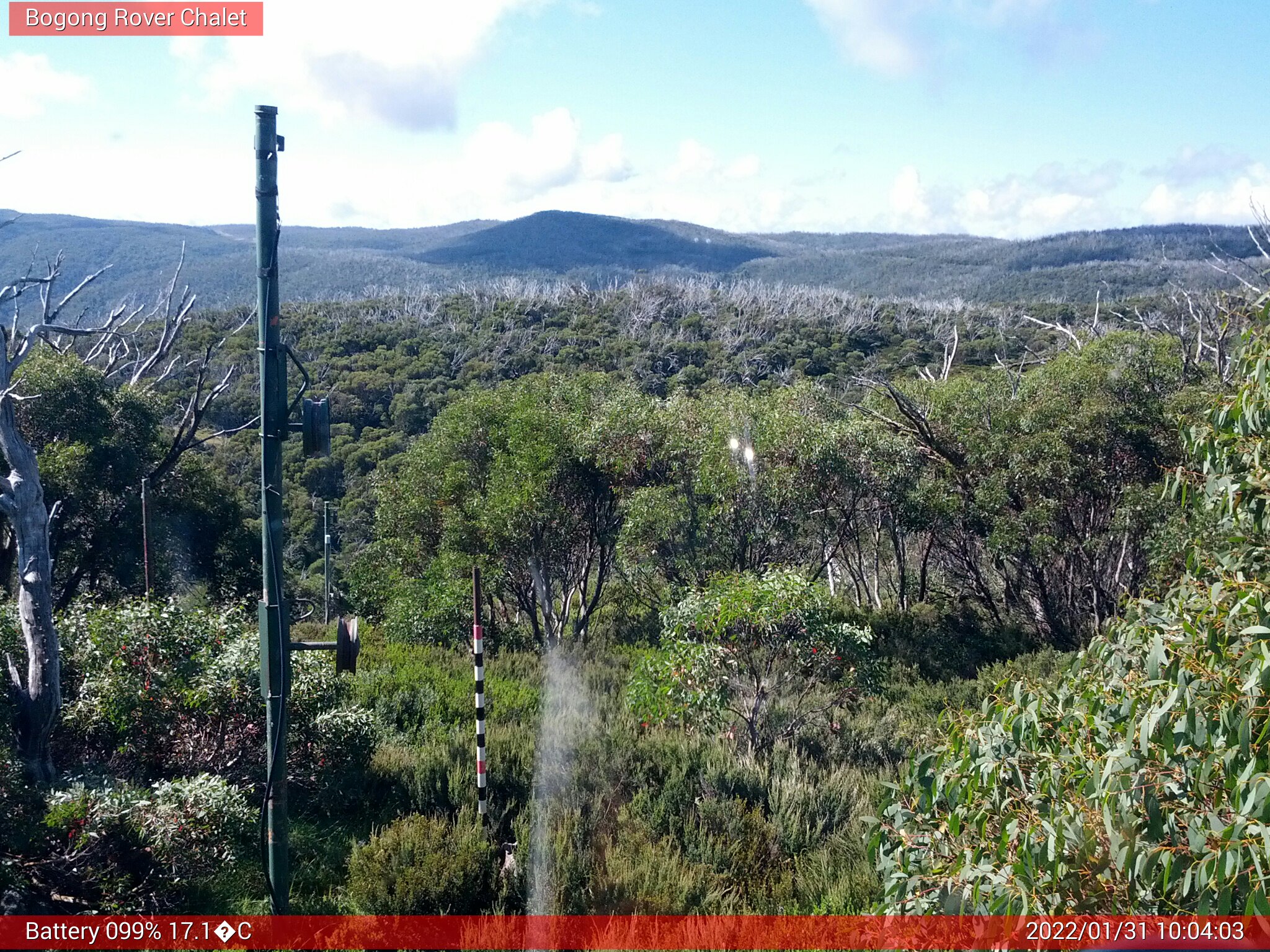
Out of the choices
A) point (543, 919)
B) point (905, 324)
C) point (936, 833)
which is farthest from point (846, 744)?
point (905, 324)

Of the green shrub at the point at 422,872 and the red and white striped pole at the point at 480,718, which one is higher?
the red and white striped pole at the point at 480,718

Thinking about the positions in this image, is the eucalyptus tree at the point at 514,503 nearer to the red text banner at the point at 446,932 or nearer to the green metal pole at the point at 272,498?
the red text banner at the point at 446,932

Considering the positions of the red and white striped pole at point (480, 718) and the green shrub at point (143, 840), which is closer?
the green shrub at point (143, 840)

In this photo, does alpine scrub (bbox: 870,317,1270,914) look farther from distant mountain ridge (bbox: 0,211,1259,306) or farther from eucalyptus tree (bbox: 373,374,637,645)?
distant mountain ridge (bbox: 0,211,1259,306)

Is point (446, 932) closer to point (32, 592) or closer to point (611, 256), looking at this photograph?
point (32, 592)

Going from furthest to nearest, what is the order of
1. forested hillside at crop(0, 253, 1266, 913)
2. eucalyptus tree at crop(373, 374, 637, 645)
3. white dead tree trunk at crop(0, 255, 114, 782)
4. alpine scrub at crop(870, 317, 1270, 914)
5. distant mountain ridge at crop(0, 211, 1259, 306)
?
distant mountain ridge at crop(0, 211, 1259, 306)
eucalyptus tree at crop(373, 374, 637, 645)
white dead tree trunk at crop(0, 255, 114, 782)
forested hillside at crop(0, 253, 1266, 913)
alpine scrub at crop(870, 317, 1270, 914)

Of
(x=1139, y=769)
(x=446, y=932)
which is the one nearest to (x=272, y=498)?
(x=446, y=932)

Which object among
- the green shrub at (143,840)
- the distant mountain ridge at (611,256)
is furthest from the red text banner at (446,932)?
the distant mountain ridge at (611,256)

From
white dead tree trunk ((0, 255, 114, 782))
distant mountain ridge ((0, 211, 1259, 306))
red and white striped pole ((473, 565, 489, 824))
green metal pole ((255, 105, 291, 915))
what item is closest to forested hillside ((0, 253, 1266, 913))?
red and white striped pole ((473, 565, 489, 824))
